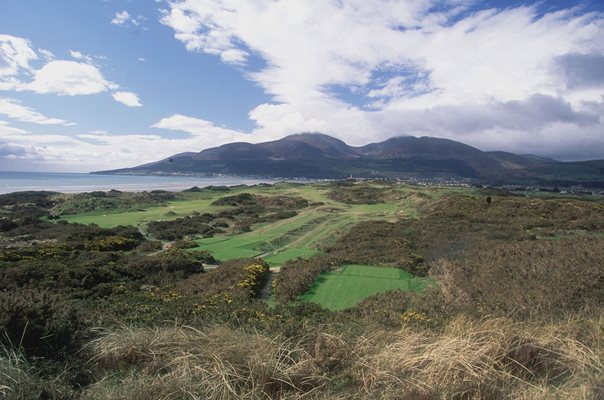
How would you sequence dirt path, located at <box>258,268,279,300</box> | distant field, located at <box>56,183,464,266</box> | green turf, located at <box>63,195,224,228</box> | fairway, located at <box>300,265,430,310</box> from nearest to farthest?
1. fairway, located at <box>300,265,430,310</box>
2. dirt path, located at <box>258,268,279,300</box>
3. distant field, located at <box>56,183,464,266</box>
4. green turf, located at <box>63,195,224,228</box>

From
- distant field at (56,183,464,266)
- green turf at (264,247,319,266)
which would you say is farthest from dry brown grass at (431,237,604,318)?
distant field at (56,183,464,266)

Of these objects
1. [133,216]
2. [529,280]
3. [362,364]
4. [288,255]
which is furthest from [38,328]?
[133,216]

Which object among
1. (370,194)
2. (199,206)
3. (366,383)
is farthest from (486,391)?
(370,194)

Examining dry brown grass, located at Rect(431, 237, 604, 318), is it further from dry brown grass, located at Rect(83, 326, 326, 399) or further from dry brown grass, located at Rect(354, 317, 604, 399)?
dry brown grass, located at Rect(83, 326, 326, 399)

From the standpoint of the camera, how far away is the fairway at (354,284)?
13.7 m

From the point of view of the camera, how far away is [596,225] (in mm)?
24766

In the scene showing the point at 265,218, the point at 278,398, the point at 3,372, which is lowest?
the point at 265,218

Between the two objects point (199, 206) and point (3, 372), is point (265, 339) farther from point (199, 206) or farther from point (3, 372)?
point (199, 206)

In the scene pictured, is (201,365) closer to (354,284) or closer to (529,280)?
(529,280)

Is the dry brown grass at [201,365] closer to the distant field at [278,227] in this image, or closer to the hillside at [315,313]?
the hillside at [315,313]

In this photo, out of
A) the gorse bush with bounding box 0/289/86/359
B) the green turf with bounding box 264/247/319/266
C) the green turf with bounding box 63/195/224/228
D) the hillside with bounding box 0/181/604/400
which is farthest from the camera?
the green turf with bounding box 63/195/224/228

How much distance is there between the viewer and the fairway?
13.7m

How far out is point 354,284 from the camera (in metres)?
15.7

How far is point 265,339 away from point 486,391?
2.43 m
